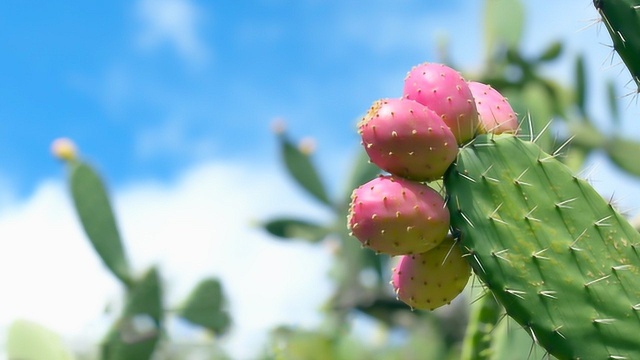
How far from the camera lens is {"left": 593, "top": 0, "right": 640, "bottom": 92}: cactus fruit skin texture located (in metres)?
1.54

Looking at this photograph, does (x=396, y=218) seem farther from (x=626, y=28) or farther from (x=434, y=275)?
(x=626, y=28)

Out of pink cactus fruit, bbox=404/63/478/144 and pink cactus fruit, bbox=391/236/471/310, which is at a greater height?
pink cactus fruit, bbox=404/63/478/144

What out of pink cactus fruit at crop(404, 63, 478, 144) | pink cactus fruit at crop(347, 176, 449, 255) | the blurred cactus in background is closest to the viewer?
pink cactus fruit at crop(347, 176, 449, 255)

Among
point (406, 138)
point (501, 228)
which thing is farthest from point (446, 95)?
point (501, 228)

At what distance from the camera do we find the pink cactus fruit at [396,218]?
A: 4.88 feet

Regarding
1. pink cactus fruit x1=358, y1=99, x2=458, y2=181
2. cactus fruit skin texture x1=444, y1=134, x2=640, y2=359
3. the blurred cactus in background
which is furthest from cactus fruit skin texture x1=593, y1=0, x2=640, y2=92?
the blurred cactus in background

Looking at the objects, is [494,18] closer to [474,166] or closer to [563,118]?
[563,118]

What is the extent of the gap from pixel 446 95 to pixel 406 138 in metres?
0.12

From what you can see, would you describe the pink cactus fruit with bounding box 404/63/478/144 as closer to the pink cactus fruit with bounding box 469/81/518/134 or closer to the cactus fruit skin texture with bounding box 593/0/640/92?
the pink cactus fruit with bounding box 469/81/518/134

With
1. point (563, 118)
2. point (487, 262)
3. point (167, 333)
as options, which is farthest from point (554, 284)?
point (563, 118)

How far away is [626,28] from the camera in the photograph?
5.07ft

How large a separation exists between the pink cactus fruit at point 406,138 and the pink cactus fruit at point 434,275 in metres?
0.13

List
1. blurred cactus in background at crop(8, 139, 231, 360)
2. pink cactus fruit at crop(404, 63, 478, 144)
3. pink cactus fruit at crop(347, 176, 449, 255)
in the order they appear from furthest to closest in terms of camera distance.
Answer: blurred cactus in background at crop(8, 139, 231, 360) < pink cactus fruit at crop(404, 63, 478, 144) < pink cactus fruit at crop(347, 176, 449, 255)

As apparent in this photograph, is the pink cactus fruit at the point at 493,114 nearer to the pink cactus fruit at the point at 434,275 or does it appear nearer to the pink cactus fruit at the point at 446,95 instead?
the pink cactus fruit at the point at 446,95
